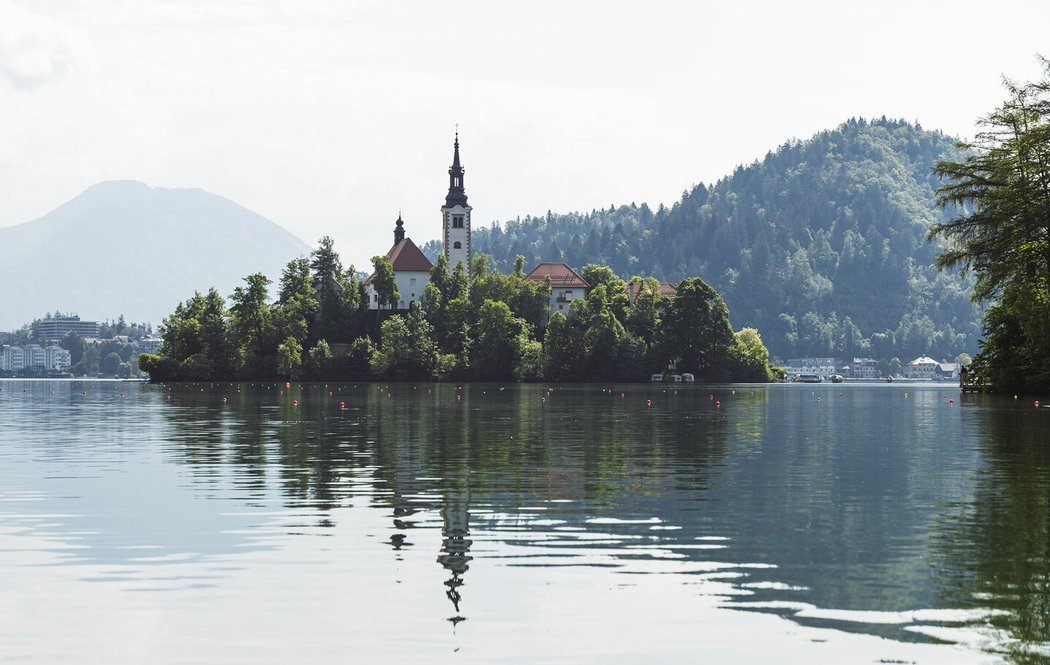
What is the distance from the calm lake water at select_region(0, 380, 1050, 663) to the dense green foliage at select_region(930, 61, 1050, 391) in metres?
52.7

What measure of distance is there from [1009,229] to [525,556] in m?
85.9

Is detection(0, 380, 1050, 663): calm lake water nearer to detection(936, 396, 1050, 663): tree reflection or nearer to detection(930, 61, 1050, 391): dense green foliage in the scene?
detection(936, 396, 1050, 663): tree reflection

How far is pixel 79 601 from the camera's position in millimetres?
17922

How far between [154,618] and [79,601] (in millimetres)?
1930

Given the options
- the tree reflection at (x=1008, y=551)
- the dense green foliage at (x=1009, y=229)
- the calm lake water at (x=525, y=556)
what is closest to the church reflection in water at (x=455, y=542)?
the calm lake water at (x=525, y=556)

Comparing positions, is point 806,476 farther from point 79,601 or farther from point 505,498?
point 79,601

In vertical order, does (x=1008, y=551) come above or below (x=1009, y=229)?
below

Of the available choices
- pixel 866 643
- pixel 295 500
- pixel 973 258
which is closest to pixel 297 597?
pixel 866 643

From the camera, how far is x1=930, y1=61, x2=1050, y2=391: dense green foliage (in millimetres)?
94312

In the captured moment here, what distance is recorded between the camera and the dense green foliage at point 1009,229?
94312 millimetres

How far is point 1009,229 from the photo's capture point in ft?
320

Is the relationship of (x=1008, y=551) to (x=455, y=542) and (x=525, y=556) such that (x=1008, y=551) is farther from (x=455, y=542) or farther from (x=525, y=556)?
(x=455, y=542)

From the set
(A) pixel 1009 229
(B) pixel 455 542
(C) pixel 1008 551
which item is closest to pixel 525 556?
(B) pixel 455 542

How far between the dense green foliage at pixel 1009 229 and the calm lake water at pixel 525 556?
173ft
